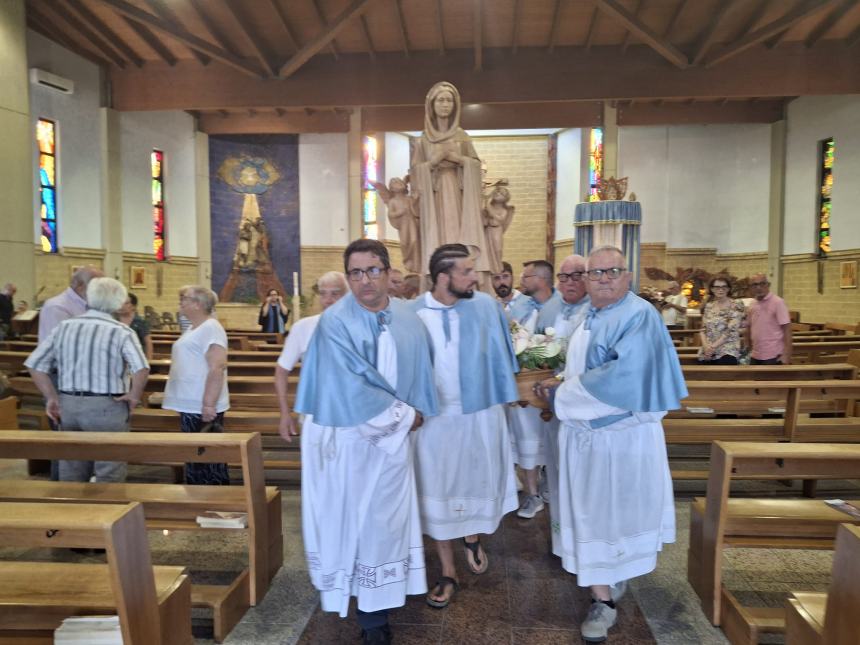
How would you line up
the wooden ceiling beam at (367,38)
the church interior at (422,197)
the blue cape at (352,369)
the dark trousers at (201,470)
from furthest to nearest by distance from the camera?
the wooden ceiling beam at (367,38), the dark trousers at (201,470), the church interior at (422,197), the blue cape at (352,369)

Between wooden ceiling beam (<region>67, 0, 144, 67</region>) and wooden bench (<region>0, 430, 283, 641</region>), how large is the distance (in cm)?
1159

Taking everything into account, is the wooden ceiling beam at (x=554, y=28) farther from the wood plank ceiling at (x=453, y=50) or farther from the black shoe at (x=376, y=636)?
the black shoe at (x=376, y=636)

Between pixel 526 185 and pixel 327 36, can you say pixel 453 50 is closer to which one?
pixel 327 36

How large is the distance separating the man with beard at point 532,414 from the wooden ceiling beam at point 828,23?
10356 mm

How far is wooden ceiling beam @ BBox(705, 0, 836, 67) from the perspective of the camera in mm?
10141

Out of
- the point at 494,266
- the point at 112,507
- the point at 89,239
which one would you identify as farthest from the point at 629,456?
the point at 89,239

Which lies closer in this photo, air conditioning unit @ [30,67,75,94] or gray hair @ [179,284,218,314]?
gray hair @ [179,284,218,314]

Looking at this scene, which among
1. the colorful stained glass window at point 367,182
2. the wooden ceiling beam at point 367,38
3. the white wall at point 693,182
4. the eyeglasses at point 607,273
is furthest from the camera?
Result: the colorful stained glass window at point 367,182

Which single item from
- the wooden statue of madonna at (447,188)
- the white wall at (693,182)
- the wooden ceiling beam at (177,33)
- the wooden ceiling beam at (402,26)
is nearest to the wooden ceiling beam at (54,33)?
the wooden ceiling beam at (177,33)

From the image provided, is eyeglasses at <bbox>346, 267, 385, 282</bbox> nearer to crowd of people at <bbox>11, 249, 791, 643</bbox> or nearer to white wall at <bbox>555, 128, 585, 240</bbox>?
crowd of people at <bbox>11, 249, 791, 643</bbox>

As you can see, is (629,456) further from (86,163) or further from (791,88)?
(86,163)

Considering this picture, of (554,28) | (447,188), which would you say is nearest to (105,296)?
(447,188)

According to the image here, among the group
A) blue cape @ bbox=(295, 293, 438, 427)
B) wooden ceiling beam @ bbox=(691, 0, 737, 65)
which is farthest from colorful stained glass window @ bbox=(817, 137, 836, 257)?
blue cape @ bbox=(295, 293, 438, 427)

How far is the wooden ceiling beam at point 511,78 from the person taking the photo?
41.4ft
